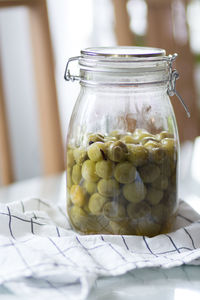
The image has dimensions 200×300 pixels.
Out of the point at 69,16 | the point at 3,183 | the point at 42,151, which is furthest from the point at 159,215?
the point at 69,16

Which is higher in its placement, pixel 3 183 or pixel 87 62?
pixel 87 62

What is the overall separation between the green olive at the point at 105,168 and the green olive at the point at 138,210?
0.05 metres

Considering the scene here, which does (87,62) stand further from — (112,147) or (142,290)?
(142,290)

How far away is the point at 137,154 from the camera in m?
0.61

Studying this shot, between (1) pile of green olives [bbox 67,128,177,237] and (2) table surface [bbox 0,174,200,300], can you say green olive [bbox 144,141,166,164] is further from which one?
(2) table surface [bbox 0,174,200,300]

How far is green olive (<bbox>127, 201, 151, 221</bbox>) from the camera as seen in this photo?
0.62m

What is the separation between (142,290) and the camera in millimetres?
550

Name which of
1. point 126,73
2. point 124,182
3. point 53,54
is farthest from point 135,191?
point 53,54

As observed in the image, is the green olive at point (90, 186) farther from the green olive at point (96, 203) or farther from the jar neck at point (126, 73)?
the jar neck at point (126, 73)

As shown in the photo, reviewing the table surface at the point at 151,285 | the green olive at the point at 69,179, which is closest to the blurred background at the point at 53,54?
the green olive at the point at 69,179

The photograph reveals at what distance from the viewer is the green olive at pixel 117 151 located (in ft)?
2.01

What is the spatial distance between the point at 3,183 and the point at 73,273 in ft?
3.89

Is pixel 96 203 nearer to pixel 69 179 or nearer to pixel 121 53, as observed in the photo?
pixel 69 179

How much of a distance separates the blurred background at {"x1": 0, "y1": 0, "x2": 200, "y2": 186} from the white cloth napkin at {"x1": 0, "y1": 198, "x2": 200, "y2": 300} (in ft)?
3.09
